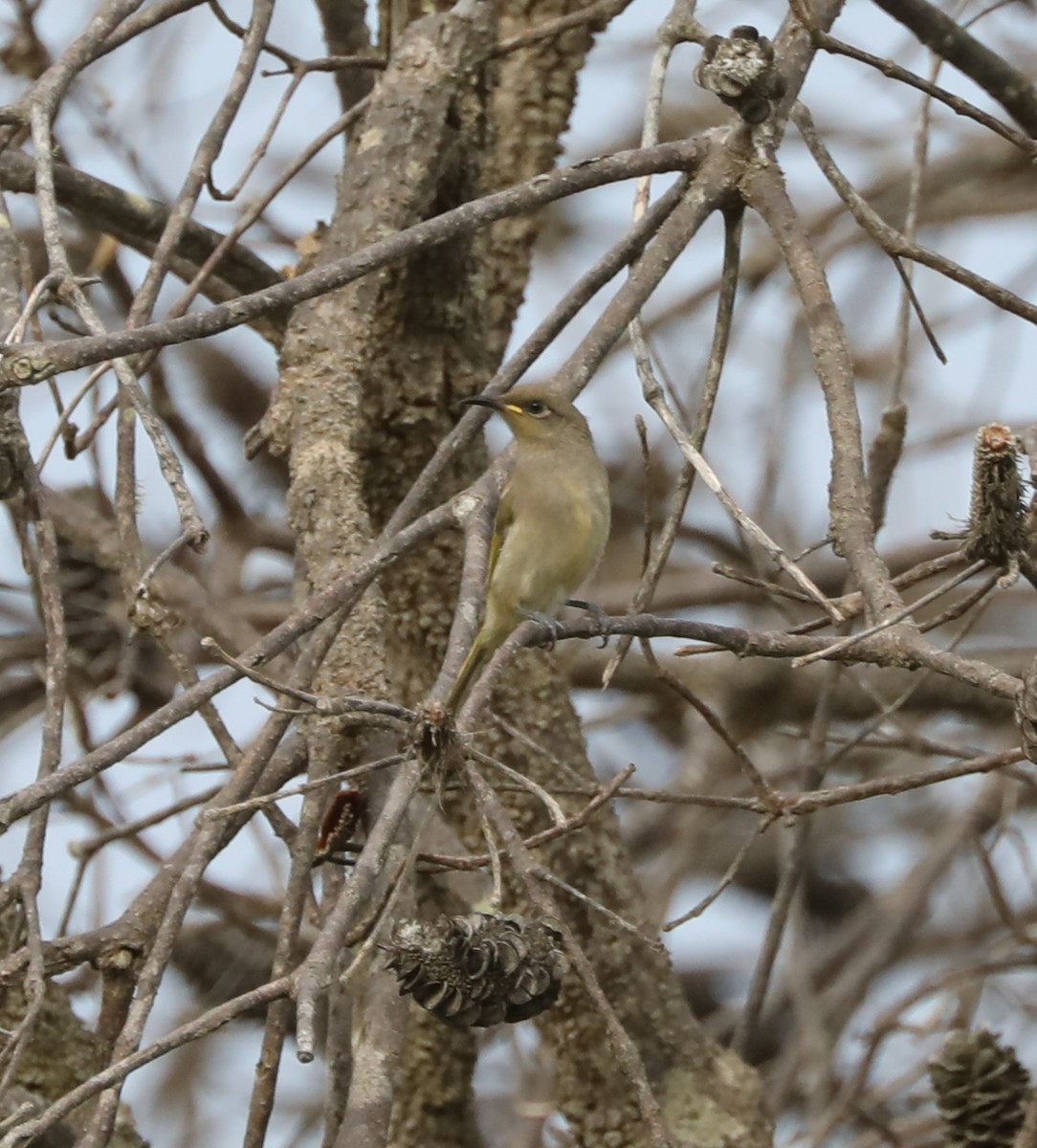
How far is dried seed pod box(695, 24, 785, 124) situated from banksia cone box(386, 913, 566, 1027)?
1.71m

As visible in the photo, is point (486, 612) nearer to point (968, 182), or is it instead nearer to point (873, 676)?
point (873, 676)

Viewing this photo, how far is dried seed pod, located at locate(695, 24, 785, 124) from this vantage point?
3264 mm

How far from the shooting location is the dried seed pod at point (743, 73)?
326 centimetres

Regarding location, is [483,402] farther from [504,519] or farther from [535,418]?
[504,519]

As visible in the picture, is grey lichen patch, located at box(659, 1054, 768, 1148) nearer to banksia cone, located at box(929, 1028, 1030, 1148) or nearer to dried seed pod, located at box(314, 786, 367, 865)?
banksia cone, located at box(929, 1028, 1030, 1148)

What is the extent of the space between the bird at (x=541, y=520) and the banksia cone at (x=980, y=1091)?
1503mm

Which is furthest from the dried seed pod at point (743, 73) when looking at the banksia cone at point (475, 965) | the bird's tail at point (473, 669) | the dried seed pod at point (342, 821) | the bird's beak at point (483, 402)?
the banksia cone at point (475, 965)

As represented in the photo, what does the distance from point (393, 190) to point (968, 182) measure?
11.8 ft

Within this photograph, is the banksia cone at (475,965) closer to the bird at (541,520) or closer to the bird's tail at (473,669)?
the bird's tail at (473,669)

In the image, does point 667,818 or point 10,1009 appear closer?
point 10,1009

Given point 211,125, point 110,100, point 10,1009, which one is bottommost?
point 10,1009

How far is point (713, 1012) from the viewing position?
23.4 ft

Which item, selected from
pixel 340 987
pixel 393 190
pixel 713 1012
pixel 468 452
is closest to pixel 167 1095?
pixel 713 1012

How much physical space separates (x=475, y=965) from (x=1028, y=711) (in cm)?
77
